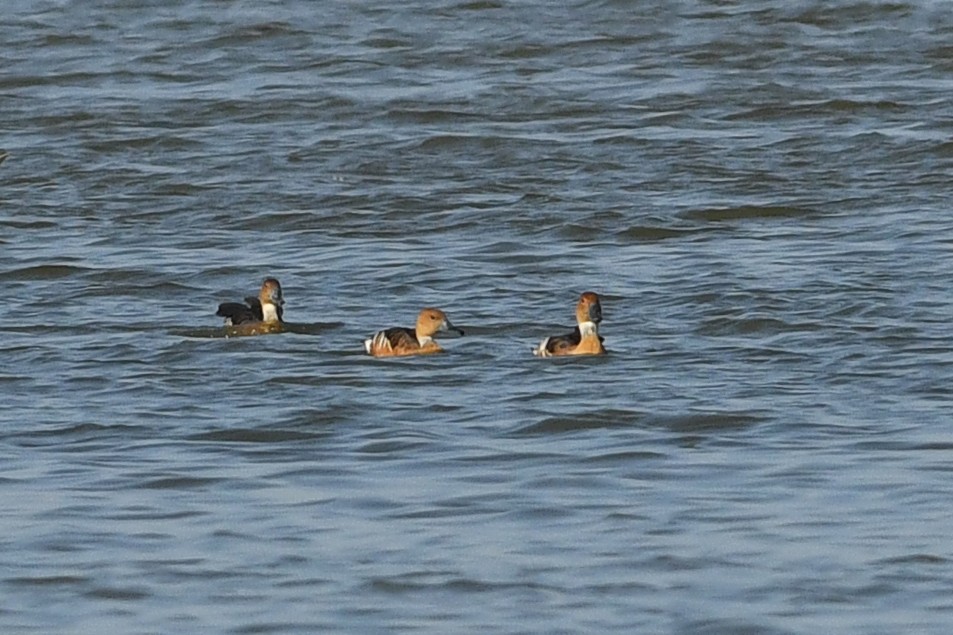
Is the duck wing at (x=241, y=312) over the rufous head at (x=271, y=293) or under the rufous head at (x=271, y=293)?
under

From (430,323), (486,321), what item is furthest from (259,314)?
(486,321)

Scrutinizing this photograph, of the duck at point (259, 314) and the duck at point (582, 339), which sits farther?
the duck at point (259, 314)

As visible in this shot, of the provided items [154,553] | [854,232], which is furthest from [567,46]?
[154,553]

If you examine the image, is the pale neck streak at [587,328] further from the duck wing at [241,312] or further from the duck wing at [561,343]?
the duck wing at [241,312]

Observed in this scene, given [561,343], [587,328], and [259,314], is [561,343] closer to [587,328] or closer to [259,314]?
[587,328]

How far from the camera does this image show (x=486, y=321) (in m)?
12.6

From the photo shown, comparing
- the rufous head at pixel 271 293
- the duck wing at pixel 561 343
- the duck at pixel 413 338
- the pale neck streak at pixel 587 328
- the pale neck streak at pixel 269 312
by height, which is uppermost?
the rufous head at pixel 271 293

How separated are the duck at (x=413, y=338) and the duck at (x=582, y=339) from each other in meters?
0.47

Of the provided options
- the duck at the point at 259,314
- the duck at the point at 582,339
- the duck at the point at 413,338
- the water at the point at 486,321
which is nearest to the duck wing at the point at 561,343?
the duck at the point at 582,339

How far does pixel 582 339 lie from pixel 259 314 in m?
1.75

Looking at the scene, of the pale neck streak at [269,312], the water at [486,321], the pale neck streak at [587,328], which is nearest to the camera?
the water at [486,321]

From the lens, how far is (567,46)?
22969 millimetres

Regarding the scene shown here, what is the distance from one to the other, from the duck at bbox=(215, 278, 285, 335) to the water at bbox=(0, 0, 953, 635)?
0.53ft

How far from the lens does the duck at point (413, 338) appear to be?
11.4 meters
